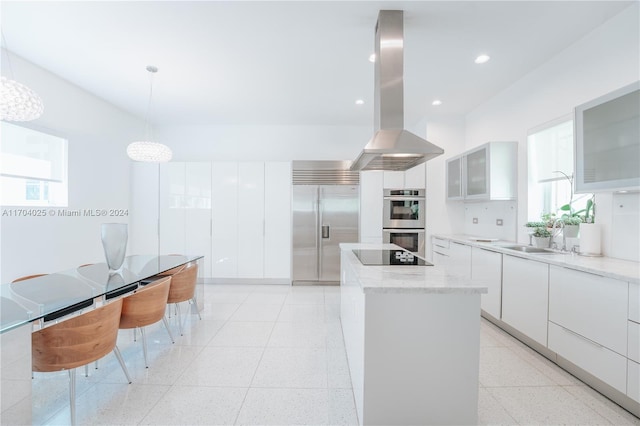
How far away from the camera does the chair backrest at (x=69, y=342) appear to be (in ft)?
5.50

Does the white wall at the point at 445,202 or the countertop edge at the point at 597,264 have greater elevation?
the white wall at the point at 445,202

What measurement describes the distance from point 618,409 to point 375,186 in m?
3.72

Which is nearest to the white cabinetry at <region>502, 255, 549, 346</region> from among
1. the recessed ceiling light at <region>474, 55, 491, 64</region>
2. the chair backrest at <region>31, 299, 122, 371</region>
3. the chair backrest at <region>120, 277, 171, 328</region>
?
the recessed ceiling light at <region>474, 55, 491, 64</region>

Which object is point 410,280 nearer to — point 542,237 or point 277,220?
point 542,237

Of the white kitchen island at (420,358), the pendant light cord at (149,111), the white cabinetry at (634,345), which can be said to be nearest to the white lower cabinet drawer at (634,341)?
the white cabinetry at (634,345)

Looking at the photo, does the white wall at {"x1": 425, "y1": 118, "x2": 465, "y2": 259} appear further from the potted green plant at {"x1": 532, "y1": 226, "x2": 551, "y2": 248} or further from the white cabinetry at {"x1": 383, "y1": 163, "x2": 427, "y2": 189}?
the potted green plant at {"x1": 532, "y1": 226, "x2": 551, "y2": 248}

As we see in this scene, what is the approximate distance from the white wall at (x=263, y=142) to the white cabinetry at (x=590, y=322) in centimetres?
393

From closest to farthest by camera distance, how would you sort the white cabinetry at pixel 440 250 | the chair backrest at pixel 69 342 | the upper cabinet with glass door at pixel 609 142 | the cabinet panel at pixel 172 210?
the chair backrest at pixel 69 342
the upper cabinet with glass door at pixel 609 142
the white cabinetry at pixel 440 250
the cabinet panel at pixel 172 210

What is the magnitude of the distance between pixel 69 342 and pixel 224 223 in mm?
3466

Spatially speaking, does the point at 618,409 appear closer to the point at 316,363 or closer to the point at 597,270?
the point at 597,270

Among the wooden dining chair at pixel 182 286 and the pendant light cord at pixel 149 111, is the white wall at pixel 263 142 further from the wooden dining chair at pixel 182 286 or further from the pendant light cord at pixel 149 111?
the wooden dining chair at pixel 182 286

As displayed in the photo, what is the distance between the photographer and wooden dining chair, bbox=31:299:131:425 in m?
1.68

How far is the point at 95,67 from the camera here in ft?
10.8

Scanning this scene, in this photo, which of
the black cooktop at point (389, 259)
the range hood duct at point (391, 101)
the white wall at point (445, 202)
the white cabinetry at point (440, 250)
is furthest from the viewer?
the white wall at point (445, 202)
